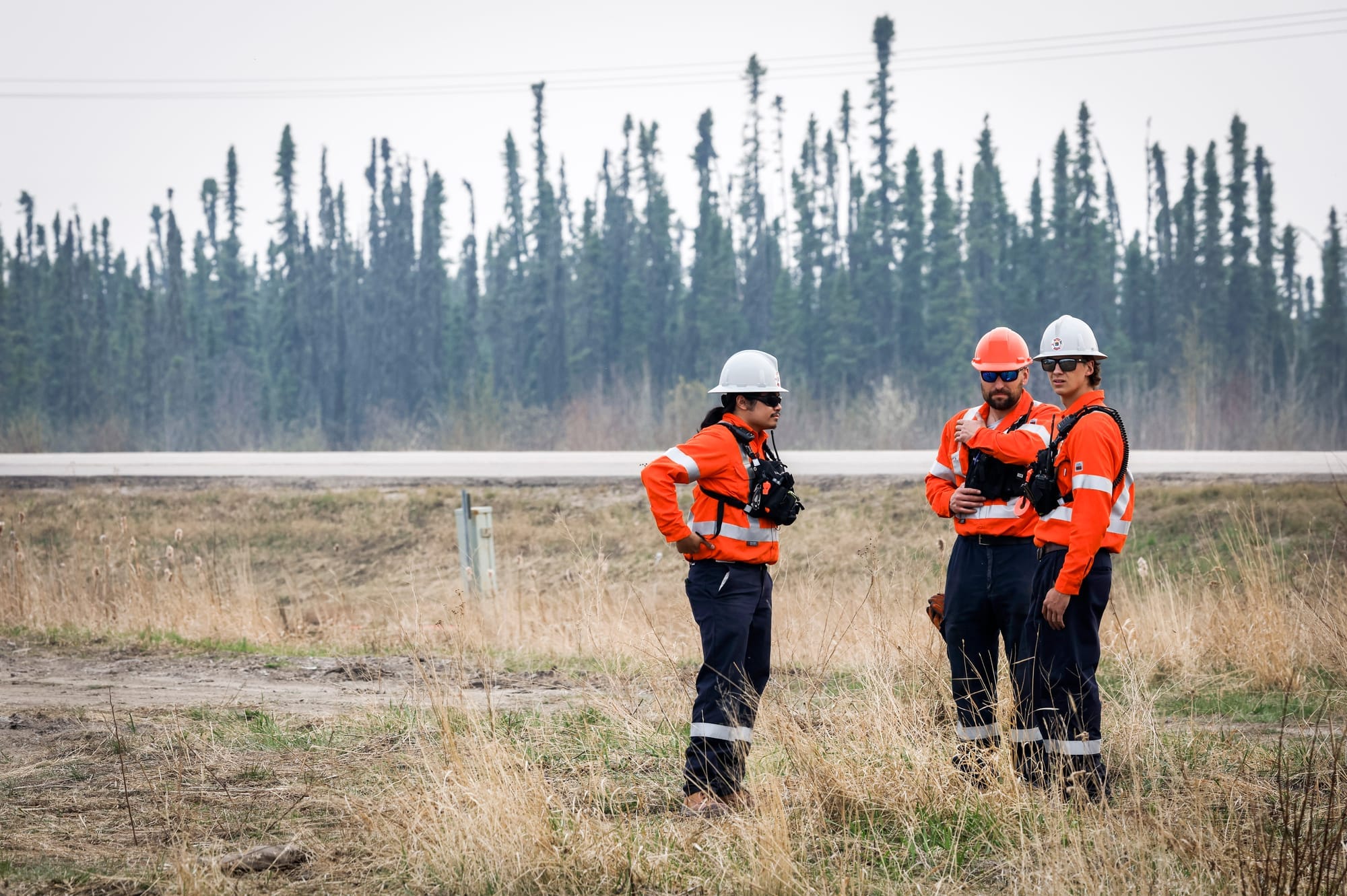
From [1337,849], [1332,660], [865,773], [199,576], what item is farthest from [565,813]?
[199,576]

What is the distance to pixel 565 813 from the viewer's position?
16.0 feet

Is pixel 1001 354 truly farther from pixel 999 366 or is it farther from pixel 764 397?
pixel 764 397

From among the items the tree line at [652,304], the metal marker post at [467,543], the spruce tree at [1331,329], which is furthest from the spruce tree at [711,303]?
the metal marker post at [467,543]

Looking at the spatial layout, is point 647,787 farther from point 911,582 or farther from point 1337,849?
point 911,582

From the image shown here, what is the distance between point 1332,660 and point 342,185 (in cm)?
4836

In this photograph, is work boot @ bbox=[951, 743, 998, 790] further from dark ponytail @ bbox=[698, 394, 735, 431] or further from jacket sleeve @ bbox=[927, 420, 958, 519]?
dark ponytail @ bbox=[698, 394, 735, 431]

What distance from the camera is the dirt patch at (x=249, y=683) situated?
25.8ft

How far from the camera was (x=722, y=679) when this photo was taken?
5207 millimetres

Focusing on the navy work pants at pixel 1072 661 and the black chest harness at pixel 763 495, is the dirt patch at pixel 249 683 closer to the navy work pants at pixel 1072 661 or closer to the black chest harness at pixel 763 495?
the black chest harness at pixel 763 495

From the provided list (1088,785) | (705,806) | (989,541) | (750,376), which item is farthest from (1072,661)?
(750,376)

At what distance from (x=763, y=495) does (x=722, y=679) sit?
31.9 inches

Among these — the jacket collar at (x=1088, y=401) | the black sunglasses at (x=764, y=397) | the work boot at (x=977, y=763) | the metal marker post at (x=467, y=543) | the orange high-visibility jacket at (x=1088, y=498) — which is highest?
the black sunglasses at (x=764, y=397)

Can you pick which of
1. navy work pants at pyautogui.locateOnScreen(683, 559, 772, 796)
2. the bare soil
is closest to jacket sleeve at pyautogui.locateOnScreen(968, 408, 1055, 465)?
navy work pants at pyautogui.locateOnScreen(683, 559, 772, 796)

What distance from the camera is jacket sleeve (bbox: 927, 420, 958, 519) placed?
5773 millimetres
